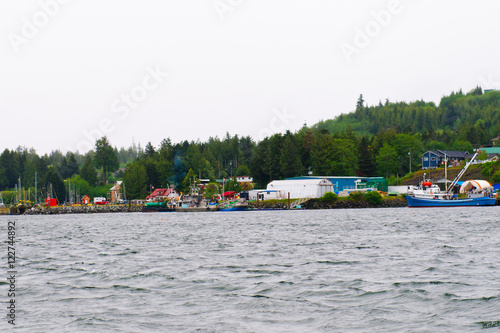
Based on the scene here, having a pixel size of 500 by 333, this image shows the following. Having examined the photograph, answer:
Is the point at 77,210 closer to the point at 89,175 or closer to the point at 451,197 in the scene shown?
the point at 89,175

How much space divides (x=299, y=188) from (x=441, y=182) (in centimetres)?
2901

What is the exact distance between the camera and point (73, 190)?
175750 millimetres

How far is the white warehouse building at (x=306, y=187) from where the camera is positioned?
106m

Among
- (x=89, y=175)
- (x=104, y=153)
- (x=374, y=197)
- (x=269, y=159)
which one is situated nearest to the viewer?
(x=374, y=197)

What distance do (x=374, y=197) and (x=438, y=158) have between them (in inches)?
1860

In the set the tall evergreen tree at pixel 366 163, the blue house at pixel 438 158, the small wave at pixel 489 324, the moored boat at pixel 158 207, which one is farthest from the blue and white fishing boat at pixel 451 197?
the small wave at pixel 489 324

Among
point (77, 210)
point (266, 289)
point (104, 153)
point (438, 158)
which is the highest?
point (104, 153)

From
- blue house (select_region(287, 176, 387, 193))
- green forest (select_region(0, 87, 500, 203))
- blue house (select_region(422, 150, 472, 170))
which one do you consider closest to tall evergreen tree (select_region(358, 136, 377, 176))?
green forest (select_region(0, 87, 500, 203))

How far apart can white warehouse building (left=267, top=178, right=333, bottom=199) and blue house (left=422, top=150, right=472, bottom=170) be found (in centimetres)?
4418

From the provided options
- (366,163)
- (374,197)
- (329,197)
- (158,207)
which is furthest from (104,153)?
(374,197)

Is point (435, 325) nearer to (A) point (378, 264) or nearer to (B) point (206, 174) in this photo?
(A) point (378, 264)

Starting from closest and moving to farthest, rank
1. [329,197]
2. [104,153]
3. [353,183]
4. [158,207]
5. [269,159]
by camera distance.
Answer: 1. [329,197]
2. [353,183]
3. [158,207]
4. [269,159]
5. [104,153]

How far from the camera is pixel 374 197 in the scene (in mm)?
100875

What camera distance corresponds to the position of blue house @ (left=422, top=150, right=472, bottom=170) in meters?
140
